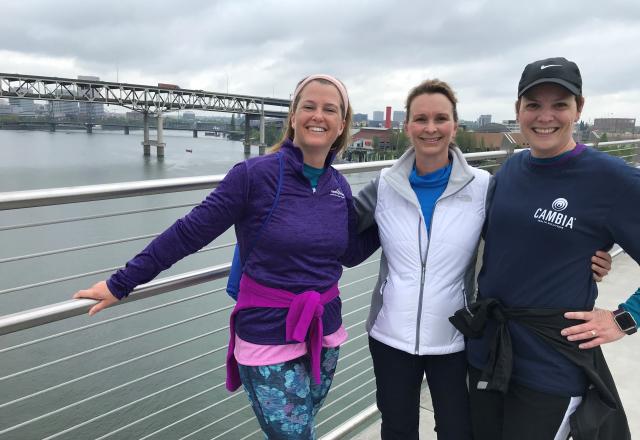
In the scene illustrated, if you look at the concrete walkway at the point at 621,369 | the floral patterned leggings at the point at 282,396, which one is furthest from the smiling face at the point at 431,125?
the concrete walkway at the point at 621,369

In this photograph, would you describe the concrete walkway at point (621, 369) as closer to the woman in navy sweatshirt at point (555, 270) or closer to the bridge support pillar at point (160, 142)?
the woman in navy sweatshirt at point (555, 270)

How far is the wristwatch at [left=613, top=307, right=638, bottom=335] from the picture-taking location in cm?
123

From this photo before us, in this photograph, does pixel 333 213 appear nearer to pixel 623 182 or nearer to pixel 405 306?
pixel 405 306

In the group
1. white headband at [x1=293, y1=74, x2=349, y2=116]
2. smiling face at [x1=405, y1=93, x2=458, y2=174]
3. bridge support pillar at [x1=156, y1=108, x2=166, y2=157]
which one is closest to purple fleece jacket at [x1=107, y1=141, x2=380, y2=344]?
white headband at [x1=293, y1=74, x2=349, y2=116]

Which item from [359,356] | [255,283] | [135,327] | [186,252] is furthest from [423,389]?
[135,327]

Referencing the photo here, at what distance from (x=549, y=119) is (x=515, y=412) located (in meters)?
0.84

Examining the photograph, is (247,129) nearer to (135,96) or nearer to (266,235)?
(135,96)

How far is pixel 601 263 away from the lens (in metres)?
1.19

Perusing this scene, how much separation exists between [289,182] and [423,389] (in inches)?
67.1

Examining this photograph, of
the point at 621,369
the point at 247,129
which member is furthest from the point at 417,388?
the point at 247,129

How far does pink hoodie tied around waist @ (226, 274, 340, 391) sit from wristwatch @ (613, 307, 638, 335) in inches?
31.6

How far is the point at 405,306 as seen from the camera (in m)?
1.49

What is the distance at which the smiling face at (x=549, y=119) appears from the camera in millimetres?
1253

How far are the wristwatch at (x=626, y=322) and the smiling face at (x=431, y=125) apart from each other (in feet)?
2.26
